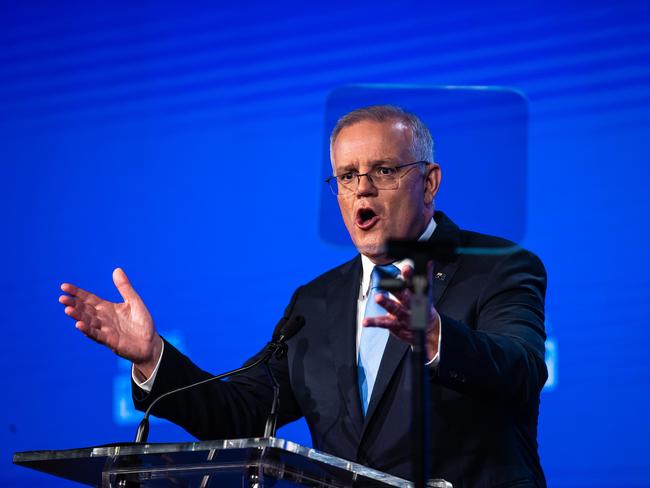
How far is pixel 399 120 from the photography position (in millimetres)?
2637

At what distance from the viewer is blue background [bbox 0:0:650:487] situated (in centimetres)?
282

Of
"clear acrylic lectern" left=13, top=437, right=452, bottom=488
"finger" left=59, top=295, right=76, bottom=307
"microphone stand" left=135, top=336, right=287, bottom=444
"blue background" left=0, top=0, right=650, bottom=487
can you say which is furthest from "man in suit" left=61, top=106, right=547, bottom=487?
"blue background" left=0, top=0, right=650, bottom=487

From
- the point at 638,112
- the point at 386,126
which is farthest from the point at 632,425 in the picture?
the point at 386,126

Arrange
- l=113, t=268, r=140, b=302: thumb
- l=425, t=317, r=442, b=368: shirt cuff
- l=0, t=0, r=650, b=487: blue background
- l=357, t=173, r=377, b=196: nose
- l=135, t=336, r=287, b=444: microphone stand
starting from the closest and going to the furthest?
l=425, t=317, r=442, b=368: shirt cuff, l=135, t=336, r=287, b=444: microphone stand, l=113, t=268, r=140, b=302: thumb, l=357, t=173, r=377, b=196: nose, l=0, t=0, r=650, b=487: blue background

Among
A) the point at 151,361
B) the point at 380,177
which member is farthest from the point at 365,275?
the point at 151,361

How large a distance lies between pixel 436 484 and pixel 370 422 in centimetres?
50

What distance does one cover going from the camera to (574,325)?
2.82 meters

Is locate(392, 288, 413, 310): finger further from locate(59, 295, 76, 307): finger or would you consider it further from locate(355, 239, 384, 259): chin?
locate(355, 239, 384, 259): chin

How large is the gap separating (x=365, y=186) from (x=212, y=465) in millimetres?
1061

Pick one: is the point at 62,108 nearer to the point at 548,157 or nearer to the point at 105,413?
the point at 105,413

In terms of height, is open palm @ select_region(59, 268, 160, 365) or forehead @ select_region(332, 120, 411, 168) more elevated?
forehead @ select_region(332, 120, 411, 168)

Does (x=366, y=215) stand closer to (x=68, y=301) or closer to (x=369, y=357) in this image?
(x=369, y=357)

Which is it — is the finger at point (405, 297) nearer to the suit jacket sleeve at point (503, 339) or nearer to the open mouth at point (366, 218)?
the suit jacket sleeve at point (503, 339)

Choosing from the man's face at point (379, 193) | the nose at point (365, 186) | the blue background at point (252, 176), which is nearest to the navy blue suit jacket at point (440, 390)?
the man's face at point (379, 193)
